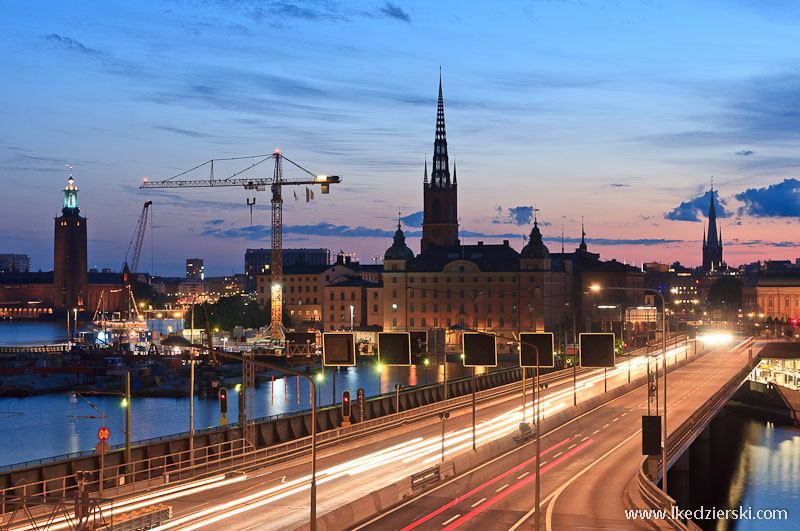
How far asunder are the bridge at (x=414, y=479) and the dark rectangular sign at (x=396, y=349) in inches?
193

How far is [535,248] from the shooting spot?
6801 inches

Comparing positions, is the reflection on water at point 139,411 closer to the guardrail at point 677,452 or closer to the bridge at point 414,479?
the bridge at point 414,479

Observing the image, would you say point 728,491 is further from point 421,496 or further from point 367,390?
point 367,390

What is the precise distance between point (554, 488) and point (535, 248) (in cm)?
12772

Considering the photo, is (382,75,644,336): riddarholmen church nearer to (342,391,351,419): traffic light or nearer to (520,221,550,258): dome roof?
(520,221,550,258): dome roof

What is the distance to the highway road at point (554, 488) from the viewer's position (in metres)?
39.2

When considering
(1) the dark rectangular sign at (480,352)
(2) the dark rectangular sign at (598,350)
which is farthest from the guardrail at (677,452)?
(1) the dark rectangular sign at (480,352)

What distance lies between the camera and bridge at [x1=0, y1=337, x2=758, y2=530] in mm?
38594

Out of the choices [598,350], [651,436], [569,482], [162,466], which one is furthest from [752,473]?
[162,466]

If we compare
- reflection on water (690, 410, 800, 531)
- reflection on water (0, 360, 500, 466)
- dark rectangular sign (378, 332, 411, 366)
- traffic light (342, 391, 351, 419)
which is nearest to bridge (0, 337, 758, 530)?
traffic light (342, 391, 351, 419)

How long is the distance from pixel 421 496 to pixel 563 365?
88.4m

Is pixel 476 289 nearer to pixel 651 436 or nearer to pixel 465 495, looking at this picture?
pixel 651 436

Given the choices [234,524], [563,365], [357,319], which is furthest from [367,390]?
[234,524]

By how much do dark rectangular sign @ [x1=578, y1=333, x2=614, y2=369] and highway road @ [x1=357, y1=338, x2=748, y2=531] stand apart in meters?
5.44
